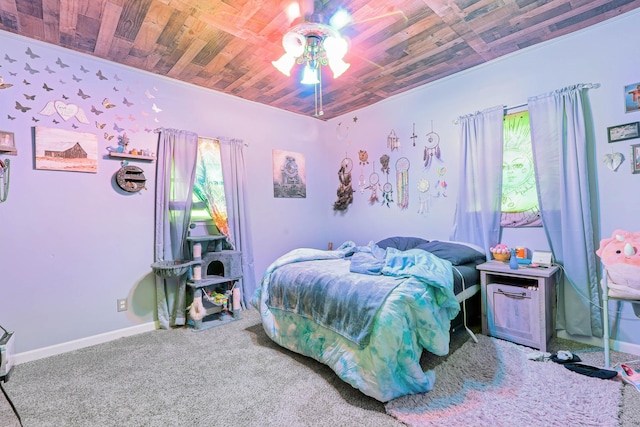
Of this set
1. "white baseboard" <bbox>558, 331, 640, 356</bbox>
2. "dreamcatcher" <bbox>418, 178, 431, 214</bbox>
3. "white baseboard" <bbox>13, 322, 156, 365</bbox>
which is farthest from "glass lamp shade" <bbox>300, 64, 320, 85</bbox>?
"white baseboard" <bbox>558, 331, 640, 356</bbox>

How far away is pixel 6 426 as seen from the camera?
160 cm

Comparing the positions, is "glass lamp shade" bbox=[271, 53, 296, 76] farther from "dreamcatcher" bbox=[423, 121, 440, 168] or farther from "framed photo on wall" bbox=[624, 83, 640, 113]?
"framed photo on wall" bbox=[624, 83, 640, 113]

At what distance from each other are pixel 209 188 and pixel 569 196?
3.43 metres

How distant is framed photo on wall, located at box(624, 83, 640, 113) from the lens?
222 centimetres

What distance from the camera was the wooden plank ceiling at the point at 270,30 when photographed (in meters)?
2.04

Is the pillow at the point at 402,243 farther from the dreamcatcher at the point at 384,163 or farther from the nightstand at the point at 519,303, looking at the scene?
the dreamcatcher at the point at 384,163

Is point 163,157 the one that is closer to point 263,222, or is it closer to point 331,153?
point 263,222

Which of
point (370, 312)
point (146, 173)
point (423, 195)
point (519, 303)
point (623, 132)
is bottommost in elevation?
point (519, 303)

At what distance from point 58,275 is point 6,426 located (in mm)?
1234

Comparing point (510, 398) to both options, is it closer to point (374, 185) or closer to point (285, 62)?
point (285, 62)

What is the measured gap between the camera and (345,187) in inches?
170

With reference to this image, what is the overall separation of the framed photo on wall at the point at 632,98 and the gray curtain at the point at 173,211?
3.84 meters

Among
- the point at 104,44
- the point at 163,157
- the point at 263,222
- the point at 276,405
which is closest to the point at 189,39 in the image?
the point at 104,44

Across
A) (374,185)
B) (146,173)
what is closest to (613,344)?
(374,185)
